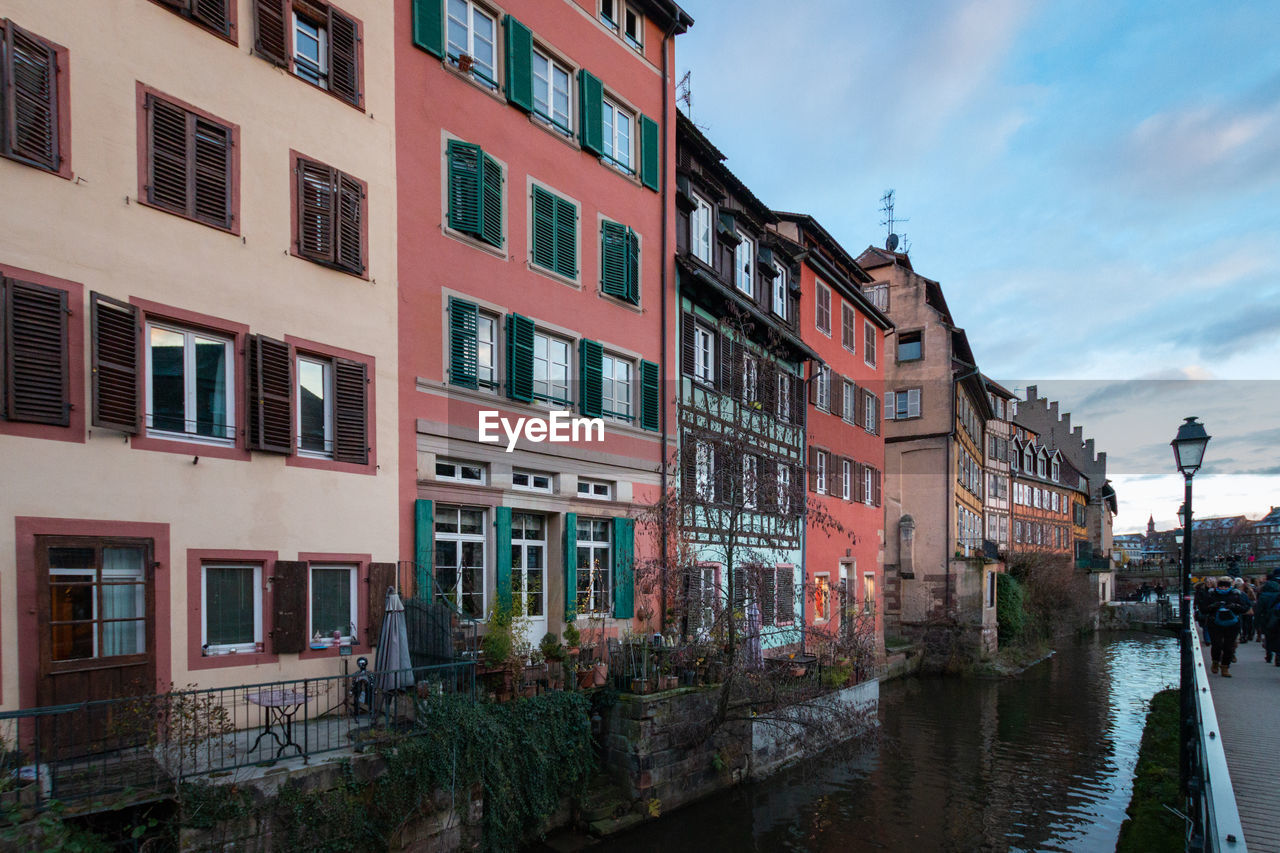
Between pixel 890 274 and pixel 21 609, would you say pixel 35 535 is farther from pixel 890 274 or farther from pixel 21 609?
pixel 890 274

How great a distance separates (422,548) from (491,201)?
564cm

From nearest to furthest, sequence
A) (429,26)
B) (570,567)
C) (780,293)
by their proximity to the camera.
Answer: (429,26) < (570,567) < (780,293)

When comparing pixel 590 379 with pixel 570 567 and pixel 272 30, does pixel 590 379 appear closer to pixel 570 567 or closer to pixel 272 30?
pixel 570 567

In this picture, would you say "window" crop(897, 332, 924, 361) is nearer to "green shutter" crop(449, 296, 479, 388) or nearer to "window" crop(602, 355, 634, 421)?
"window" crop(602, 355, 634, 421)

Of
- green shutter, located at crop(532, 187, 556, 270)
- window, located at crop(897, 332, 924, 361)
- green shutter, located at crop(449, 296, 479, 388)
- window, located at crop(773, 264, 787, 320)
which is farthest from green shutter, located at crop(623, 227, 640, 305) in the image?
window, located at crop(897, 332, 924, 361)

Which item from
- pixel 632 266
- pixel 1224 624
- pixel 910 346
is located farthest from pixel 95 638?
pixel 910 346

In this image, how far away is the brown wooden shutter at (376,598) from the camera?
10102mm

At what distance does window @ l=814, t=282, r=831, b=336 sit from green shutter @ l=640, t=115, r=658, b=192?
8.72 m

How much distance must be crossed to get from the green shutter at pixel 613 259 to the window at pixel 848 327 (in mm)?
11970

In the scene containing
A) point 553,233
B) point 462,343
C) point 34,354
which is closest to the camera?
point 34,354

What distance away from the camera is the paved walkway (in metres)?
6.78

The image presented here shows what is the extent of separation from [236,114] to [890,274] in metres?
28.5

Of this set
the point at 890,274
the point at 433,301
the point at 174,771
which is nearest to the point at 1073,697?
the point at 890,274

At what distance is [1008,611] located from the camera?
3281cm
